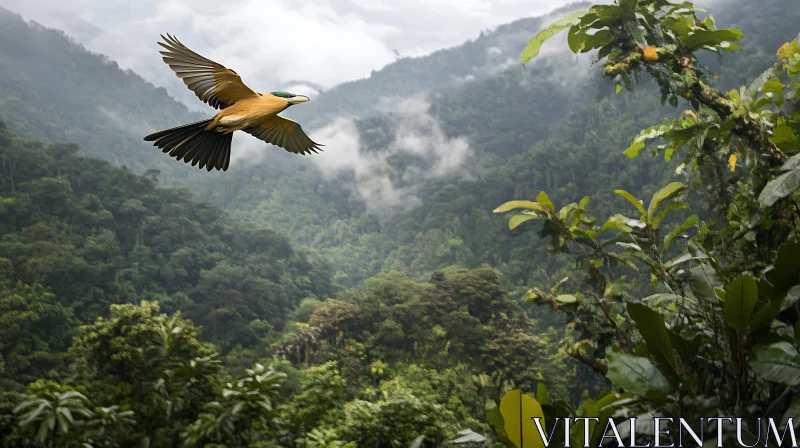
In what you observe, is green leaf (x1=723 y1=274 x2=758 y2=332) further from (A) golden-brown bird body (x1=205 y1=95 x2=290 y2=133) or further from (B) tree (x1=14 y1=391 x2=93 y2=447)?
(B) tree (x1=14 y1=391 x2=93 y2=447)

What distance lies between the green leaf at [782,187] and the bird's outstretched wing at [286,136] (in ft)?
2.85

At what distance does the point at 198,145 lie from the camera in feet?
2.34

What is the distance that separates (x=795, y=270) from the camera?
892 mm

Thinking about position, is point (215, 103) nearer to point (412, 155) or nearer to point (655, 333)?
point (655, 333)

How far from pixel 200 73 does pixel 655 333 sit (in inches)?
32.6

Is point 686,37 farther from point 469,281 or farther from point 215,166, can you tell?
point 469,281

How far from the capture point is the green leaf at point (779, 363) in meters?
0.78

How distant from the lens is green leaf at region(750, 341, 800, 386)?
78 cm

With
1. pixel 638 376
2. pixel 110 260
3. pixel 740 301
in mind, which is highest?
pixel 110 260

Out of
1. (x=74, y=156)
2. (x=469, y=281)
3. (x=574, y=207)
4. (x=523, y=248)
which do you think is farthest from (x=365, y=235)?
(x=574, y=207)

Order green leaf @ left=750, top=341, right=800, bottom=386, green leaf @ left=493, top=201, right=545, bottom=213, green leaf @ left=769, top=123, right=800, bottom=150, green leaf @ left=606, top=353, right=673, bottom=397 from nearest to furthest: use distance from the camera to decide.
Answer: green leaf @ left=750, top=341, right=800, bottom=386 < green leaf @ left=606, top=353, right=673, bottom=397 < green leaf @ left=769, top=123, right=800, bottom=150 < green leaf @ left=493, top=201, right=545, bottom=213

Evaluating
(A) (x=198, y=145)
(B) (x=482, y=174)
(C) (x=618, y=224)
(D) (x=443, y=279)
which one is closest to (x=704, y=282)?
(C) (x=618, y=224)

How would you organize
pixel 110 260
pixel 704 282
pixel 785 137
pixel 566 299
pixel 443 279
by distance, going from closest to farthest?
pixel 704 282 → pixel 785 137 → pixel 566 299 → pixel 443 279 → pixel 110 260

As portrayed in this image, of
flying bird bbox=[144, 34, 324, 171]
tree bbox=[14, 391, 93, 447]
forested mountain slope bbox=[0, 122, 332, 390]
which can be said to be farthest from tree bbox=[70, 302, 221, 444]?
forested mountain slope bbox=[0, 122, 332, 390]
